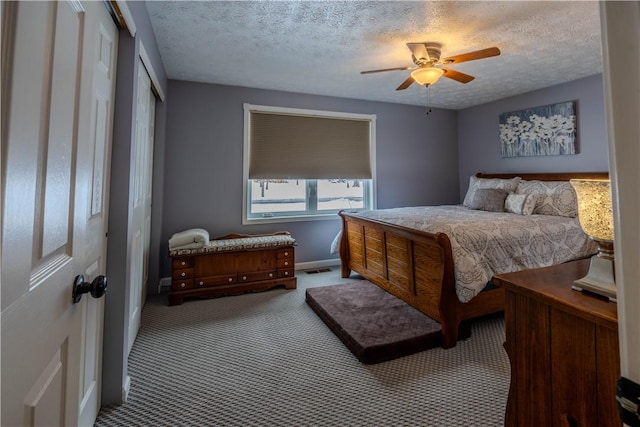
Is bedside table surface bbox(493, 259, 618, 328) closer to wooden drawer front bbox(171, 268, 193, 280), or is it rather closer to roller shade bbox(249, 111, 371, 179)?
wooden drawer front bbox(171, 268, 193, 280)

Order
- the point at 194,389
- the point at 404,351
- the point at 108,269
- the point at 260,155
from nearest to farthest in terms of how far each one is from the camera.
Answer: the point at 108,269, the point at 194,389, the point at 404,351, the point at 260,155

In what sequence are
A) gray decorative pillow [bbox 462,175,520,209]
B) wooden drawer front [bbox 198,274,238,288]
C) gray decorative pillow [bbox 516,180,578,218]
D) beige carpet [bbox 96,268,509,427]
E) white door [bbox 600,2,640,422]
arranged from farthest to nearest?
gray decorative pillow [bbox 462,175,520,209] < gray decorative pillow [bbox 516,180,578,218] < wooden drawer front [bbox 198,274,238,288] < beige carpet [bbox 96,268,509,427] < white door [bbox 600,2,640,422]

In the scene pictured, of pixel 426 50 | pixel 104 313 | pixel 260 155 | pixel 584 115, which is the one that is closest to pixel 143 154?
pixel 104 313

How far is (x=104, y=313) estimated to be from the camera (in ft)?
5.17

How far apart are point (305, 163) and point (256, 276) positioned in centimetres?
172

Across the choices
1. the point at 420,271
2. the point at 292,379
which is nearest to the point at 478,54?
the point at 420,271

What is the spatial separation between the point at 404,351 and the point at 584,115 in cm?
375

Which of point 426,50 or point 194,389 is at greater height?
point 426,50

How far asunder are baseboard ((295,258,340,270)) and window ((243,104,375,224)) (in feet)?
2.13

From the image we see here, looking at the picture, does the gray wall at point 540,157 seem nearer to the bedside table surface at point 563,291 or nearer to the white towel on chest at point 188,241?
the bedside table surface at point 563,291

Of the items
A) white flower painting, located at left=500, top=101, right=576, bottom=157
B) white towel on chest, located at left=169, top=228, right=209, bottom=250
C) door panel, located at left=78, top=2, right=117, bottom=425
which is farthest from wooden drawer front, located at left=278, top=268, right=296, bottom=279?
white flower painting, located at left=500, top=101, right=576, bottom=157

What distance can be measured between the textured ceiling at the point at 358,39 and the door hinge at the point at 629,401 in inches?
94.0

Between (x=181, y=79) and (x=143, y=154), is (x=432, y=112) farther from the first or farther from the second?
(x=143, y=154)

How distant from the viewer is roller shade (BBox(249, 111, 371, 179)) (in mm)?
3967
